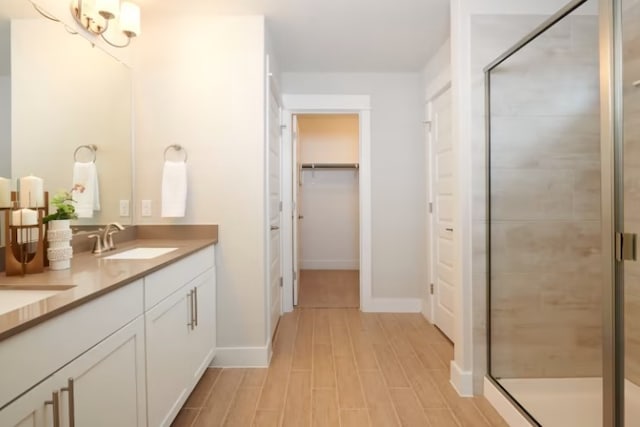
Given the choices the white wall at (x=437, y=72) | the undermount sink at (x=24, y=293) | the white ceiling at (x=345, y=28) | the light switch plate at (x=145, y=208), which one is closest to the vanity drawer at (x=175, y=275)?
the undermount sink at (x=24, y=293)

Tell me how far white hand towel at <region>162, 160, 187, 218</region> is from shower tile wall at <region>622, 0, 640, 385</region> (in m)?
2.26

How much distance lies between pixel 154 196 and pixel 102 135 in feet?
1.64

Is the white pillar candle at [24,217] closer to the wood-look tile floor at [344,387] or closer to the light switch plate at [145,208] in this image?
the light switch plate at [145,208]

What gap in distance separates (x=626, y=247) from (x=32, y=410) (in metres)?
1.82

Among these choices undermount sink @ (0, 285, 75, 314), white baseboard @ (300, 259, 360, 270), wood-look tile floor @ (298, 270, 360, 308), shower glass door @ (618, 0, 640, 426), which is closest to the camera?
undermount sink @ (0, 285, 75, 314)

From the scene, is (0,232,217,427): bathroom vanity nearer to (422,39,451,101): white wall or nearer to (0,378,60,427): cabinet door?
(0,378,60,427): cabinet door

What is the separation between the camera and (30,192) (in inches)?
55.4

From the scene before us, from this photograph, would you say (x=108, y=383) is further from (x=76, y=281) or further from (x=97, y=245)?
(x=97, y=245)

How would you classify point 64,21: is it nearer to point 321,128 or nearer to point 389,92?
point 389,92

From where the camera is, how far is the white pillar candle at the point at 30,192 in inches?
54.9

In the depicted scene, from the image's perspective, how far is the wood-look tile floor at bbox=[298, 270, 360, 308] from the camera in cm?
386

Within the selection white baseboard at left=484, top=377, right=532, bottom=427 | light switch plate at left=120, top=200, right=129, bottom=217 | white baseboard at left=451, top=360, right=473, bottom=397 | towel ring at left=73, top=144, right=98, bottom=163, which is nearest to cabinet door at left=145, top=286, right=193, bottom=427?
light switch plate at left=120, top=200, right=129, bottom=217

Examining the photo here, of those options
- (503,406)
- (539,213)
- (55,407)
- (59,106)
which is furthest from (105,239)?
(539,213)

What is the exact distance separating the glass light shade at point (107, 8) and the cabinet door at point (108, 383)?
169cm
